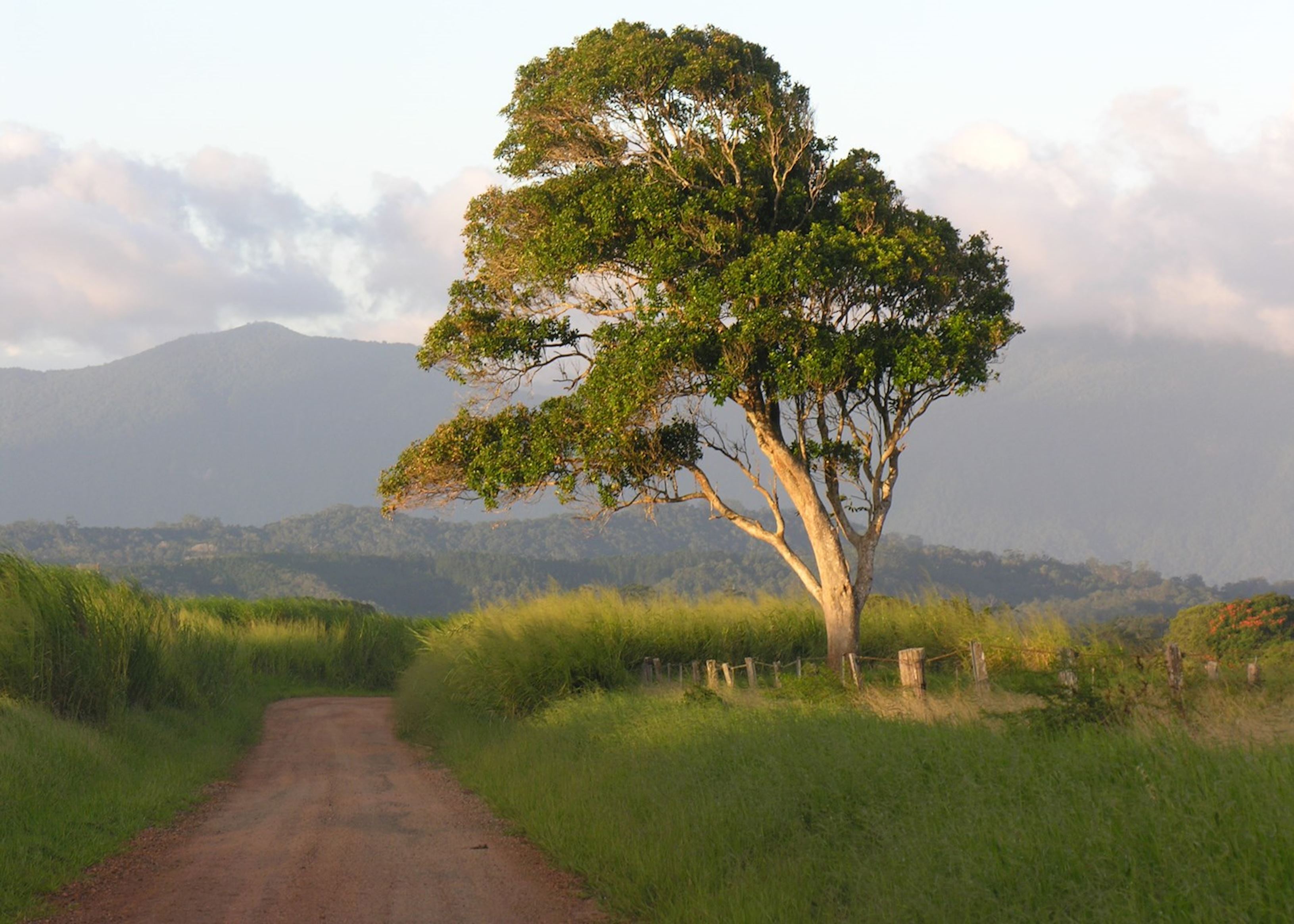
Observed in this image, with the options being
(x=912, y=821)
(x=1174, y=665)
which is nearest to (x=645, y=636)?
(x=1174, y=665)

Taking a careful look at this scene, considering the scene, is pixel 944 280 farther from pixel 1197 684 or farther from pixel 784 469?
pixel 1197 684

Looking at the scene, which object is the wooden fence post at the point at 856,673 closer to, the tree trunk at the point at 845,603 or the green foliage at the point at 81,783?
the tree trunk at the point at 845,603

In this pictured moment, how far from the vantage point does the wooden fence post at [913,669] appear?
13.5 m

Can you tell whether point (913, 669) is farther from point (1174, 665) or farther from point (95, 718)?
point (95, 718)

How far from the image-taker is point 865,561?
20.3 m

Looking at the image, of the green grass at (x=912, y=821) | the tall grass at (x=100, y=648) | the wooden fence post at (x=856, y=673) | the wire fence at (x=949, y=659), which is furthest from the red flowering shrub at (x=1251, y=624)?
the tall grass at (x=100, y=648)

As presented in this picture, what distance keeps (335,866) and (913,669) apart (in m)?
7.32

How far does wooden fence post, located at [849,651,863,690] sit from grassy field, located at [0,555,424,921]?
363 inches

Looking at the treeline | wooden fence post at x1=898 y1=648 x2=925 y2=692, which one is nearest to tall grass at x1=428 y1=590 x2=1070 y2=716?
wooden fence post at x1=898 y1=648 x2=925 y2=692

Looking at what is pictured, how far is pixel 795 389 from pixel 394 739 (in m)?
9.71

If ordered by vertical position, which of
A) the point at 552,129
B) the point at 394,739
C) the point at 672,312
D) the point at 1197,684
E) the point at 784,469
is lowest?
the point at 394,739

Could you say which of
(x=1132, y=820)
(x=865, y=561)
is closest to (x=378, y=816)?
(x=1132, y=820)

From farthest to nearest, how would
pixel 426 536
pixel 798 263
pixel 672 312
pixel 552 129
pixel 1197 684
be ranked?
1. pixel 426 536
2. pixel 552 129
3. pixel 672 312
4. pixel 798 263
5. pixel 1197 684

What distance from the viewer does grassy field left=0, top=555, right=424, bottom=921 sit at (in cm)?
1008
